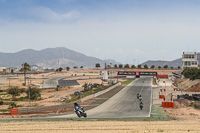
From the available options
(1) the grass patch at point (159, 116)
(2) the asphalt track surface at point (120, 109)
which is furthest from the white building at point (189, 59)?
(1) the grass patch at point (159, 116)

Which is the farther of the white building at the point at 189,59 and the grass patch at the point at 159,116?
the white building at the point at 189,59

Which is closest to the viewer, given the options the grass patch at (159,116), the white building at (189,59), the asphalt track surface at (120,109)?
the grass patch at (159,116)

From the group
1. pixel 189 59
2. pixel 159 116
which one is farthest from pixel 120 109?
pixel 189 59

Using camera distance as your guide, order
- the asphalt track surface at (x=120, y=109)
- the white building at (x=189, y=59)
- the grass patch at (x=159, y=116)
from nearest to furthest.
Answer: the grass patch at (x=159, y=116), the asphalt track surface at (x=120, y=109), the white building at (x=189, y=59)

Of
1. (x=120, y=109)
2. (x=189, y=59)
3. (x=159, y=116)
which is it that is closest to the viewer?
(x=159, y=116)

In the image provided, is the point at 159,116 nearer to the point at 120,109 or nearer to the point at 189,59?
the point at 120,109

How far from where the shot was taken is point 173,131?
19859 mm

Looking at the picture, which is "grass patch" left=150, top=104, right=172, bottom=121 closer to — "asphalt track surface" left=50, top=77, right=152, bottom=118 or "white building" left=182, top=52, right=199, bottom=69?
"asphalt track surface" left=50, top=77, right=152, bottom=118

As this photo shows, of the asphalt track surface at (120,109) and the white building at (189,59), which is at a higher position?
the white building at (189,59)

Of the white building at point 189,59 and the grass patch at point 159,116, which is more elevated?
the white building at point 189,59

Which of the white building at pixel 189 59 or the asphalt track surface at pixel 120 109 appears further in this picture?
the white building at pixel 189 59

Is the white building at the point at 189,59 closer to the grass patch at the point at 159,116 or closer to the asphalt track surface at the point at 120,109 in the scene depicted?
the asphalt track surface at the point at 120,109

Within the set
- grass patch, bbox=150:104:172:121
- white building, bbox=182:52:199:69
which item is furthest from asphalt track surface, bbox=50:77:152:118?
white building, bbox=182:52:199:69

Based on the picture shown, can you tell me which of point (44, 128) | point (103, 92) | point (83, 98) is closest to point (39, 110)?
point (83, 98)
